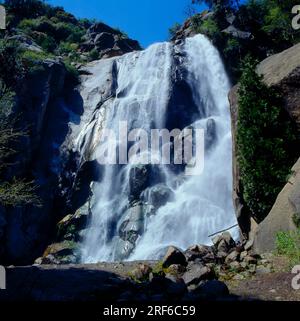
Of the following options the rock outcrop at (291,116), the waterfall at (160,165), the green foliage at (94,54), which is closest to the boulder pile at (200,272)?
the rock outcrop at (291,116)

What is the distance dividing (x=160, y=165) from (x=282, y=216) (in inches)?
551

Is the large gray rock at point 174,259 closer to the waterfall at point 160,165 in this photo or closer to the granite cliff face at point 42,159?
the waterfall at point 160,165

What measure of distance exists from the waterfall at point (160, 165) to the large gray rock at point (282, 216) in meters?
8.11

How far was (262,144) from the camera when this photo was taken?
13.1 m

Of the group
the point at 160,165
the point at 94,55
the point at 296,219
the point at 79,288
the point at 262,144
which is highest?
the point at 94,55

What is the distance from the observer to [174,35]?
143 ft

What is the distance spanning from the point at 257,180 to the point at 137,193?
11416mm

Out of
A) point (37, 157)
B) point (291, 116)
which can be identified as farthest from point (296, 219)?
point (37, 157)

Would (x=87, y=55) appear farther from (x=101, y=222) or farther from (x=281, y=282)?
(x=281, y=282)

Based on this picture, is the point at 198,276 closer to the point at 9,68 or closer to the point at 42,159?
the point at 42,159

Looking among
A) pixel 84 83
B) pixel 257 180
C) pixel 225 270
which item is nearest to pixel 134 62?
pixel 84 83

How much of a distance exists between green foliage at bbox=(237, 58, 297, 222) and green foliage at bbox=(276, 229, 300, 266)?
2533 millimetres

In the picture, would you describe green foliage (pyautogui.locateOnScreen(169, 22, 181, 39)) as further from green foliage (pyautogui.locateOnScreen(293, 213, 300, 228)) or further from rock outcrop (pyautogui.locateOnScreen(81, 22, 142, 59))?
green foliage (pyautogui.locateOnScreen(293, 213, 300, 228))

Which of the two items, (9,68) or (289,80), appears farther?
(9,68)
